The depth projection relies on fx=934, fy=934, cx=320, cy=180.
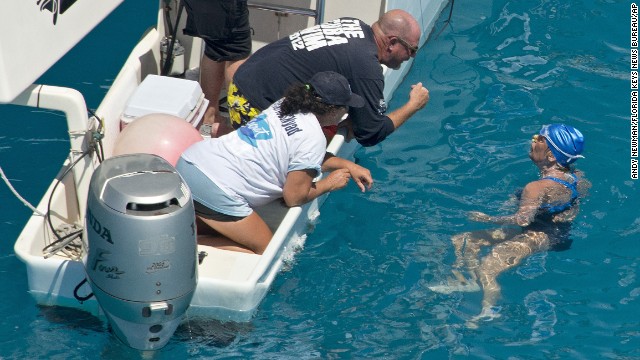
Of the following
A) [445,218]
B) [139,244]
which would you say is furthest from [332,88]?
[445,218]

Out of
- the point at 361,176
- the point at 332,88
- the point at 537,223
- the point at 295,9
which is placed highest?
the point at 332,88

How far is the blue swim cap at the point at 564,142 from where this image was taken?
5.82m

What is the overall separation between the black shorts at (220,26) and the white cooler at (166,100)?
1.35 feet

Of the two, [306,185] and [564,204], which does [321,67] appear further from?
[564,204]

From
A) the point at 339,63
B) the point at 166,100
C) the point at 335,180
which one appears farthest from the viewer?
the point at 166,100

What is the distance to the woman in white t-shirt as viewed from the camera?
16.5 feet

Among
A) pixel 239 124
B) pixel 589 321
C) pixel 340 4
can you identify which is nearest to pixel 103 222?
pixel 239 124

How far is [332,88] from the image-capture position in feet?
16.8

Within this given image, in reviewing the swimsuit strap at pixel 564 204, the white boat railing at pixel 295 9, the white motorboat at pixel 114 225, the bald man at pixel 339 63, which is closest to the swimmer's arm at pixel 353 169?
the white motorboat at pixel 114 225

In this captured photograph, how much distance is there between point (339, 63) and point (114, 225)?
1.97 meters

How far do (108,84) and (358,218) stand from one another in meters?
2.82

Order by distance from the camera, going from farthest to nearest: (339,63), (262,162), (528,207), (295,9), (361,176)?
(295,9) < (528,207) < (339,63) < (361,176) < (262,162)

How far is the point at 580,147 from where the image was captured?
5.86 meters

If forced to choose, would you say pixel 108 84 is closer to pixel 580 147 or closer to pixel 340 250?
pixel 340 250
